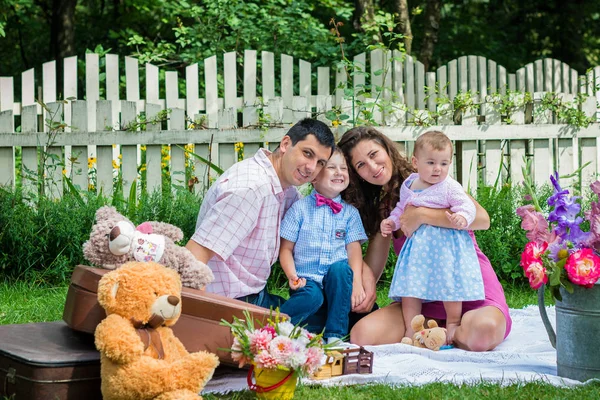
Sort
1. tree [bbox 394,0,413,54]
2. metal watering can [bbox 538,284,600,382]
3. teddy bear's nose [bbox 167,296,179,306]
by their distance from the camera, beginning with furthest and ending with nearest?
tree [bbox 394,0,413,54] → metal watering can [bbox 538,284,600,382] → teddy bear's nose [bbox 167,296,179,306]

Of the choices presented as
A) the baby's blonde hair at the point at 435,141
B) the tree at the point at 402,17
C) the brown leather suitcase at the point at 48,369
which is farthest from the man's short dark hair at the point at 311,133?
the tree at the point at 402,17

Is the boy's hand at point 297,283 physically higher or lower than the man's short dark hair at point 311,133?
lower

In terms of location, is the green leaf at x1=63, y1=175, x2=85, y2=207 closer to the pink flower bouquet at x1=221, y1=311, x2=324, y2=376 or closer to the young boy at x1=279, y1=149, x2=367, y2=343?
the young boy at x1=279, y1=149, x2=367, y2=343

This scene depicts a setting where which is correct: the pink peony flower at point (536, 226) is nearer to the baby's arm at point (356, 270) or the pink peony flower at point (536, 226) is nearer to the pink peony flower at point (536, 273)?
the pink peony flower at point (536, 273)

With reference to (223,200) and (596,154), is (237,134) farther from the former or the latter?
(596,154)

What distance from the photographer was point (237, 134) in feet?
22.1

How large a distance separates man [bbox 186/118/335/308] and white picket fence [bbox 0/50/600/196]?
2.36m

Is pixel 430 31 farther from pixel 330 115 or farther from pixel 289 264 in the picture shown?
pixel 289 264

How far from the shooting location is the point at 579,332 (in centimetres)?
347

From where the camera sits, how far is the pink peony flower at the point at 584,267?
3326 millimetres

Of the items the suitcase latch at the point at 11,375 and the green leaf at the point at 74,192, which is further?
the green leaf at the point at 74,192

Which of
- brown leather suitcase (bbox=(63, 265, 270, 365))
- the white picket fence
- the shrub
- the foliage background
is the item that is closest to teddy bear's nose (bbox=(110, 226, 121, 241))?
brown leather suitcase (bbox=(63, 265, 270, 365))

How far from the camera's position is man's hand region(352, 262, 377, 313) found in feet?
14.6

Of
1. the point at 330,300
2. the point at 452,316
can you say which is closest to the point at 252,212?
the point at 330,300
